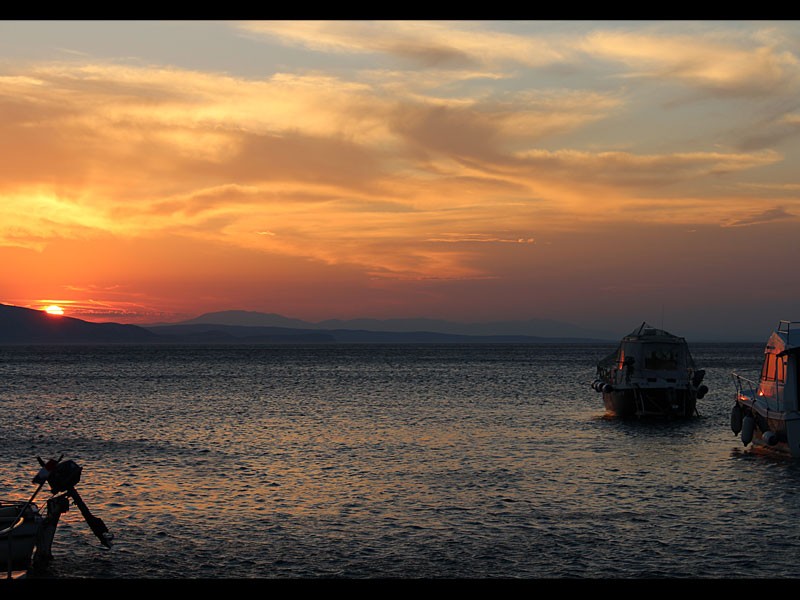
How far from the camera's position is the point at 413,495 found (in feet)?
106

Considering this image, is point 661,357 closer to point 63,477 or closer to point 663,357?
point 663,357

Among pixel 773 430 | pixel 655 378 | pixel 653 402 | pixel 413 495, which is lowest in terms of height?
pixel 413 495

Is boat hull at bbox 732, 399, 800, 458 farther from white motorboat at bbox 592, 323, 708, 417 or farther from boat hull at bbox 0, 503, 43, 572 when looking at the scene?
boat hull at bbox 0, 503, 43, 572

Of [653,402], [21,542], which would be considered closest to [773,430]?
[653,402]

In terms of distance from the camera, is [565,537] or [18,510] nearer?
[18,510]

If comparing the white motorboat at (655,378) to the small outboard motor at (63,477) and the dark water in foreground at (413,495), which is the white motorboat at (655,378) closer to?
the dark water in foreground at (413,495)

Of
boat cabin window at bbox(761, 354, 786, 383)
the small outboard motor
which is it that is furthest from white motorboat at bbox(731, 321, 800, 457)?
the small outboard motor

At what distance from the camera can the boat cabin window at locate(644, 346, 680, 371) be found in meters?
64.1

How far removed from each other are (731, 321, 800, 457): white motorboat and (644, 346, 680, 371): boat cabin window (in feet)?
56.0

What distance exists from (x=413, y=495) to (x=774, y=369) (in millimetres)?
21562
